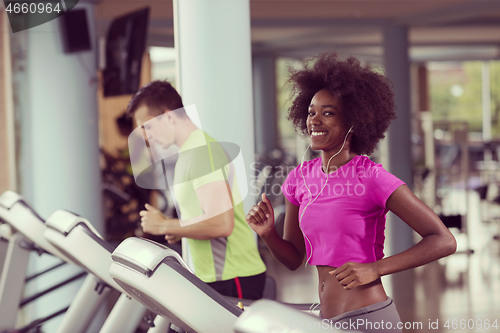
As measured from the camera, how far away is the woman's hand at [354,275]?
1.62m

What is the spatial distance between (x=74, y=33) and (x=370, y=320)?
3227 mm

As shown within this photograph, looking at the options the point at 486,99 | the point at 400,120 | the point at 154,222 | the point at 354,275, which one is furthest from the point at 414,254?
the point at 486,99

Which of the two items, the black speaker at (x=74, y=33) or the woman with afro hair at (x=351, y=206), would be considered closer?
the woman with afro hair at (x=351, y=206)

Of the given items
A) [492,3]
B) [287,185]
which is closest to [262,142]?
[492,3]

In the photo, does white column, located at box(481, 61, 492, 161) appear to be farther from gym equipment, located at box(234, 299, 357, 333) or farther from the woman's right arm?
gym equipment, located at box(234, 299, 357, 333)

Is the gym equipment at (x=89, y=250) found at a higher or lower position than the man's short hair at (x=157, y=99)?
lower

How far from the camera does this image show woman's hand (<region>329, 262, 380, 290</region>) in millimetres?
1624

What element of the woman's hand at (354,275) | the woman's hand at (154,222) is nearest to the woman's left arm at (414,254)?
the woman's hand at (354,275)

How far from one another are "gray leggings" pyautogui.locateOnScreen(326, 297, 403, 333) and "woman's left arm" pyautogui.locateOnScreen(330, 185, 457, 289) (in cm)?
12

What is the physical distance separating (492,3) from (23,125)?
450cm

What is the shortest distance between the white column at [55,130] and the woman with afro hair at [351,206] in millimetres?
2770

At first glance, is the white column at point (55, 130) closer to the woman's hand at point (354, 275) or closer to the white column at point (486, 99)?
the woman's hand at point (354, 275)

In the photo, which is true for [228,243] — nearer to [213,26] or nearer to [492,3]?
[213,26]

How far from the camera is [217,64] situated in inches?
113
